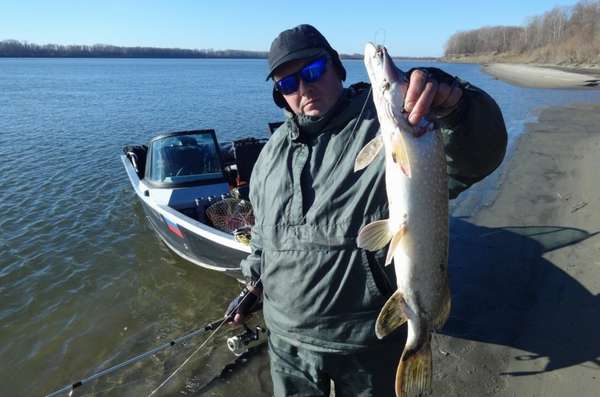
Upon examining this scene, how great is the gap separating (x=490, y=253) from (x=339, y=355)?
493 cm

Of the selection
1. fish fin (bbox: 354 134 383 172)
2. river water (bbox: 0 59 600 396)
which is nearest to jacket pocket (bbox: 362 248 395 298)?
fish fin (bbox: 354 134 383 172)

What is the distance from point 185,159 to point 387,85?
6417 mm

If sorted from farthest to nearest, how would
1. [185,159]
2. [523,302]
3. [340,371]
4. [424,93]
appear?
[185,159], [523,302], [340,371], [424,93]

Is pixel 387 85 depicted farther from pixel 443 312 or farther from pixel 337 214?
pixel 443 312

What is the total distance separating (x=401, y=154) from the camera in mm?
1984

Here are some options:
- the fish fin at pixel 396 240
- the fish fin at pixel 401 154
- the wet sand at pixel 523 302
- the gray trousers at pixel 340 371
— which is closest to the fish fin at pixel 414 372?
the gray trousers at pixel 340 371

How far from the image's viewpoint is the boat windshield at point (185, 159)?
7.72m

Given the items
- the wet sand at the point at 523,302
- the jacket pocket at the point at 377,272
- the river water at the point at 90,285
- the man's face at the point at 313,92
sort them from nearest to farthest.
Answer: the jacket pocket at the point at 377,272, the man's face at the point at 313,92, the wet sand at the point at 523,302, the river water at the point at 90,285

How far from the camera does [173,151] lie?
25.7 ft

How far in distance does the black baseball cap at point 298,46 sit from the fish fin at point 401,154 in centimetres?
90

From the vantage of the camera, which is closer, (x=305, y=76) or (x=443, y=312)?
(x=443, y=312)

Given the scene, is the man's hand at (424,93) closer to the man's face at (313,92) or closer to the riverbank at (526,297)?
the man's face at (313,92)

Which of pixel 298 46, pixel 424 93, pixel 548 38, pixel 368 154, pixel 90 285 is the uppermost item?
pixel 548 38

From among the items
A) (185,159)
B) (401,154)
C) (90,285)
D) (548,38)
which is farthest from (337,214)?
(548,38)
